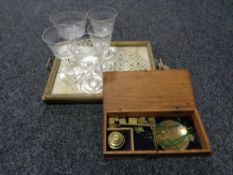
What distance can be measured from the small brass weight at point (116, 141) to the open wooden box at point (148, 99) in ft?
0.04

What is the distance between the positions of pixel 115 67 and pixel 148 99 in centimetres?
22

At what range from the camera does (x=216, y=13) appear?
1.33 m

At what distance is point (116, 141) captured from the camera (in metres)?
0.57

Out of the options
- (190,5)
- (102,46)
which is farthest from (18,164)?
(190,5)

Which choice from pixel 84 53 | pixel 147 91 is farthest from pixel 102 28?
pixel 147 91

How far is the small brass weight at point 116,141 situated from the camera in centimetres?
57

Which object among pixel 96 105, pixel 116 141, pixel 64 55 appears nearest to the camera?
pixel 116 141

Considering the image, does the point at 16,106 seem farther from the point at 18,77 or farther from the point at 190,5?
the point at 190,5

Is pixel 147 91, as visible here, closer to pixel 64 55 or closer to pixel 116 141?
pixel 116 141

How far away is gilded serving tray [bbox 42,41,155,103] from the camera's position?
70cm

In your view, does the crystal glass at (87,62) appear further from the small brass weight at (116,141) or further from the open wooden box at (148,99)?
the small brass weight at (116,141)

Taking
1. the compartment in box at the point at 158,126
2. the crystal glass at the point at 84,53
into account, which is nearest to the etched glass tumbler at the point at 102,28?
the crystal glass at the point at 84,53

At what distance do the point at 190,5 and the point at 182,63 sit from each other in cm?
67

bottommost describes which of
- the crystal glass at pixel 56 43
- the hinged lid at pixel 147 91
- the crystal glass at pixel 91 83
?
the crystal glass at pixel 91 83
